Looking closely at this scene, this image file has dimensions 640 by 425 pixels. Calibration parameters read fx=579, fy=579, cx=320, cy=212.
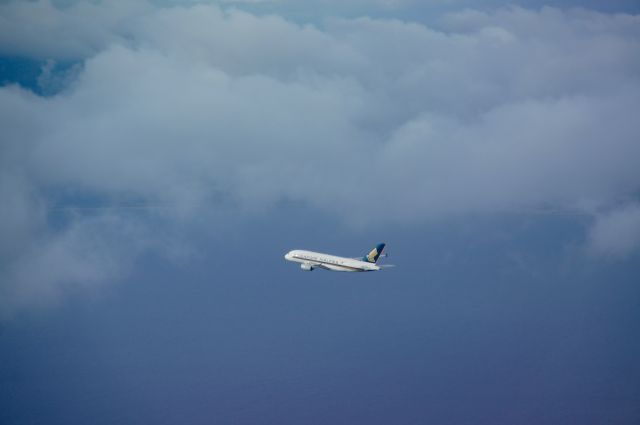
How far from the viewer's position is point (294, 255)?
367 ft

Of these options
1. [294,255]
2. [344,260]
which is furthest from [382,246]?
[294,255]

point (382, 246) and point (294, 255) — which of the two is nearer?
point (382, 246)

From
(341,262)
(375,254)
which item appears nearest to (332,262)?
(341,262)

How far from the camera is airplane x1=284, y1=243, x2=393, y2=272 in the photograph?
344 feet

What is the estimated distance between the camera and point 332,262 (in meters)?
107

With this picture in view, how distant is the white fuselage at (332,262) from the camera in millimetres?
105000

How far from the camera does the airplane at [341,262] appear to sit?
344ft

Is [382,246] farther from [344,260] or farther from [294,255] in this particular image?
[294,255]

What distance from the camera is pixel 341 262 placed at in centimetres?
10650

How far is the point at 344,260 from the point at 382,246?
24.7ft

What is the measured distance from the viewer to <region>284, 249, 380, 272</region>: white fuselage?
344 feet

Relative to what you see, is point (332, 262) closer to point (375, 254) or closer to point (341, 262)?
point (341, 262)

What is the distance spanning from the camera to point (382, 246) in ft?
344

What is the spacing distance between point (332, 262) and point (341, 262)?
1.80 metres
